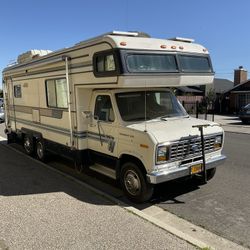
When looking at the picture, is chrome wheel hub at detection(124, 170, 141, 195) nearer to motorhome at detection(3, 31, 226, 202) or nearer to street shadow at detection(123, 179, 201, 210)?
motorhome at detection(3, 31, 226, 202)

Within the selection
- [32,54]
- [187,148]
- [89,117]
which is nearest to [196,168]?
[187,148]

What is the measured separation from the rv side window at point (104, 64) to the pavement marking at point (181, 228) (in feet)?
7.43

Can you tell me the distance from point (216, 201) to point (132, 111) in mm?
2297

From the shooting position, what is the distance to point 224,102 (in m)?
36.0

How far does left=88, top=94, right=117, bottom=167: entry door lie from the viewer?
6.37 meters

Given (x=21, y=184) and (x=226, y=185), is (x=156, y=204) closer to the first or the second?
(x=226, y=185)

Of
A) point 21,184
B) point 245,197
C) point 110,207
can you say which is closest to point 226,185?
point 245,197

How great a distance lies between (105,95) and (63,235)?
304 centimetres

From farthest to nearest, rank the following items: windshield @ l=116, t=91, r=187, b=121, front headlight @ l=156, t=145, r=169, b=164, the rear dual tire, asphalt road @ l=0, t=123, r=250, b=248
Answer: the rear dual tire < windshield @ l=116, t=91, r=187, b=121 < front headlight @ l=156, t=145, r=169, b=164 < asphalt road @ l=0, t=123, r=250, b=248

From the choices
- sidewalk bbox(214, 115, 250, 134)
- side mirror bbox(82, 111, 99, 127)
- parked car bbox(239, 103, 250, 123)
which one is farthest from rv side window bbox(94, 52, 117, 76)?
parked car bbox(239, 103, 250, 123)

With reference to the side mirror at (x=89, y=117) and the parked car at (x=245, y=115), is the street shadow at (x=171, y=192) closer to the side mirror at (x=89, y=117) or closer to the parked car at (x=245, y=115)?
the side mirror at (x=89, y=117)

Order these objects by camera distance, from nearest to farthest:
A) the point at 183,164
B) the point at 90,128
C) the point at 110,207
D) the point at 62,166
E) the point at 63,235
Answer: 1. the point at 63,235
2. the point at 110,207
3. the point at 183,164
4. the point at 90,128
5. the point at 62,166

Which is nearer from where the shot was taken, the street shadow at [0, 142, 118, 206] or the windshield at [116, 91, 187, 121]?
the street shadow at [0, 142, 118, 206]

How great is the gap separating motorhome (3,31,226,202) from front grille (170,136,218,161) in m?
0.02
